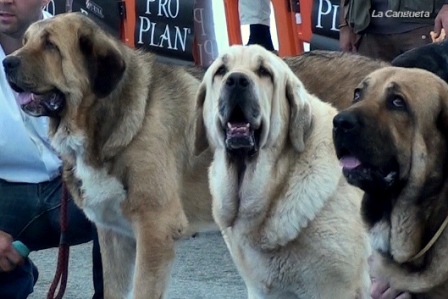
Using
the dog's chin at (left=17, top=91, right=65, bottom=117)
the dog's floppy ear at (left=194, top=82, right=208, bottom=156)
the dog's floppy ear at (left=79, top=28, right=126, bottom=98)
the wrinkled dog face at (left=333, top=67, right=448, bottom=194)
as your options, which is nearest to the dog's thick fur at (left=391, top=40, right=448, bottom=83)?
the wrinkled dog face at (left=333, top=67, right=448, bottom=194)

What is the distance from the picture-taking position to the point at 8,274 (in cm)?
553

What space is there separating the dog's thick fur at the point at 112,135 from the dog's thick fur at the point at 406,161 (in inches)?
68.6

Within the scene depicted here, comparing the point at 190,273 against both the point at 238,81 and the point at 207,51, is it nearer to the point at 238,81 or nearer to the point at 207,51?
the point at 207,51

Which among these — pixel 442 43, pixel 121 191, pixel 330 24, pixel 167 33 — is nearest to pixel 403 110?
pixel 442 43

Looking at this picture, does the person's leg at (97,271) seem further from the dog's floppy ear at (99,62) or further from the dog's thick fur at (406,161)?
the dog's thick fur at (406,161)

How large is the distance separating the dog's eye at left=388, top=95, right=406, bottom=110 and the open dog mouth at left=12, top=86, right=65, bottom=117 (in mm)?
2028

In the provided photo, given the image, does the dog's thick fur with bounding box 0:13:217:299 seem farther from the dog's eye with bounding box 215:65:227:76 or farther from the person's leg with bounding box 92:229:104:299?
the dog's eye with bounding box 215:65:227:76

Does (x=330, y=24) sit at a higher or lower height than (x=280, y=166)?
lower

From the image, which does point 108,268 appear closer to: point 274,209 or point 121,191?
point 121,191

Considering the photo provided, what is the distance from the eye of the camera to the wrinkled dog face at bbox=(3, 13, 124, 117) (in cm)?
512

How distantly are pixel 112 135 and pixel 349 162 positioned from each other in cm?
188

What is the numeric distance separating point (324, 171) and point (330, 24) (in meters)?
3.25

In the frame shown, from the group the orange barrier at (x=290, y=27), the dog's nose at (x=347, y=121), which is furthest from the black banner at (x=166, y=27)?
the dog's nose at (x=347, y=121)

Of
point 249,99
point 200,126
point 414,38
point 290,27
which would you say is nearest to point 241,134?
point 249,99
